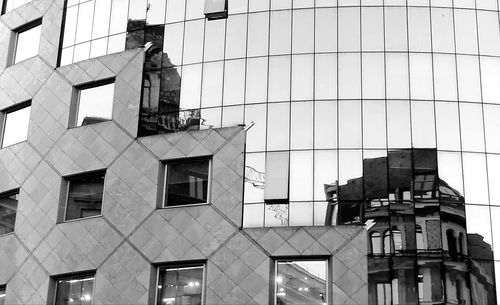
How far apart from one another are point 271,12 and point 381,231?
32.5 feet

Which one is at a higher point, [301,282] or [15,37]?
[15,37]

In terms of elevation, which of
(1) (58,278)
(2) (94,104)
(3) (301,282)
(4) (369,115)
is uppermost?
(2) (94,104)

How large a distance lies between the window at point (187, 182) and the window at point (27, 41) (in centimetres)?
1054

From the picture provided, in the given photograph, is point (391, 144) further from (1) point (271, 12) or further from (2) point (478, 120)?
(1) point (271, 12)

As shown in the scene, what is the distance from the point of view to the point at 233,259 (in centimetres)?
3112

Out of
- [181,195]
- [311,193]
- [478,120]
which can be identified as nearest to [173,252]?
[181,195]

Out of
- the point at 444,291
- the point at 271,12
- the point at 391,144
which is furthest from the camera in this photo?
the point at 271,12

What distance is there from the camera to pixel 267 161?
32.0 m

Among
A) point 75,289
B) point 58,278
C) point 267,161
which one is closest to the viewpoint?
point 267,161

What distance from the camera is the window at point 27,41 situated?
40.0 meters

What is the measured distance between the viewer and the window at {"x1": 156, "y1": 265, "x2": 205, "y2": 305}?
1247 inches

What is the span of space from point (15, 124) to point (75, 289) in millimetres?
9184

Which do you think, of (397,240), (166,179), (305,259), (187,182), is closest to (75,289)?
(166,179)

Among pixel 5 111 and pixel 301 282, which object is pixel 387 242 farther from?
pixel 5 111
